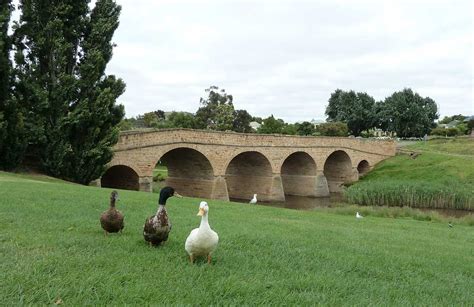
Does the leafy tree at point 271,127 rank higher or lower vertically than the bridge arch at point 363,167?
higher

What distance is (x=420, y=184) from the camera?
34812 millimetres

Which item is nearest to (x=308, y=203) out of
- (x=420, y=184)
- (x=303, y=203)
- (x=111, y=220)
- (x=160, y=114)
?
(x=303, y=203)

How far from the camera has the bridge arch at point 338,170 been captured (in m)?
47.6

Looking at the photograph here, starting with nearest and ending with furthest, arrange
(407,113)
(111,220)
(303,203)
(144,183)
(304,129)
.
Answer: (111,220) → (144,183) → (303,203) → (304,129) → (407,113)

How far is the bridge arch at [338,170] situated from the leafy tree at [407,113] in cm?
3170

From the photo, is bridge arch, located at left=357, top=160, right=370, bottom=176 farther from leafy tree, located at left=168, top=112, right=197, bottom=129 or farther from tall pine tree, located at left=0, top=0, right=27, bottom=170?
tall pine tree, located at left=0, top=0, right=27, bottom=170

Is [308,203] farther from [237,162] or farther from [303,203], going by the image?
[237,162]

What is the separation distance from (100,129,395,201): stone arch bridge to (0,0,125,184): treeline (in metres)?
3.85

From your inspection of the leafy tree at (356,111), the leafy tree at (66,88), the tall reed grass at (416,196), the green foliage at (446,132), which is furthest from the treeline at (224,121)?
the leafy tree at (66,88)

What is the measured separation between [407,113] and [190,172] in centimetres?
5414

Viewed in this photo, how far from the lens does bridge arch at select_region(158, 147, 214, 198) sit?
32219 mm

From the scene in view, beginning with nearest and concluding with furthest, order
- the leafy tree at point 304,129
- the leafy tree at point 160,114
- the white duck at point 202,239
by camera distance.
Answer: the white duck at point 202,239 → the leafy tree at point 304,129 → the leafy tree at point 160,114

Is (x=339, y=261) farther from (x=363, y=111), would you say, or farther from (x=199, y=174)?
(x=363, y=111)

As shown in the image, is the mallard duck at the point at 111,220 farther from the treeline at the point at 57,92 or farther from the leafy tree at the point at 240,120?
the leafy tree at the point at 240,120
